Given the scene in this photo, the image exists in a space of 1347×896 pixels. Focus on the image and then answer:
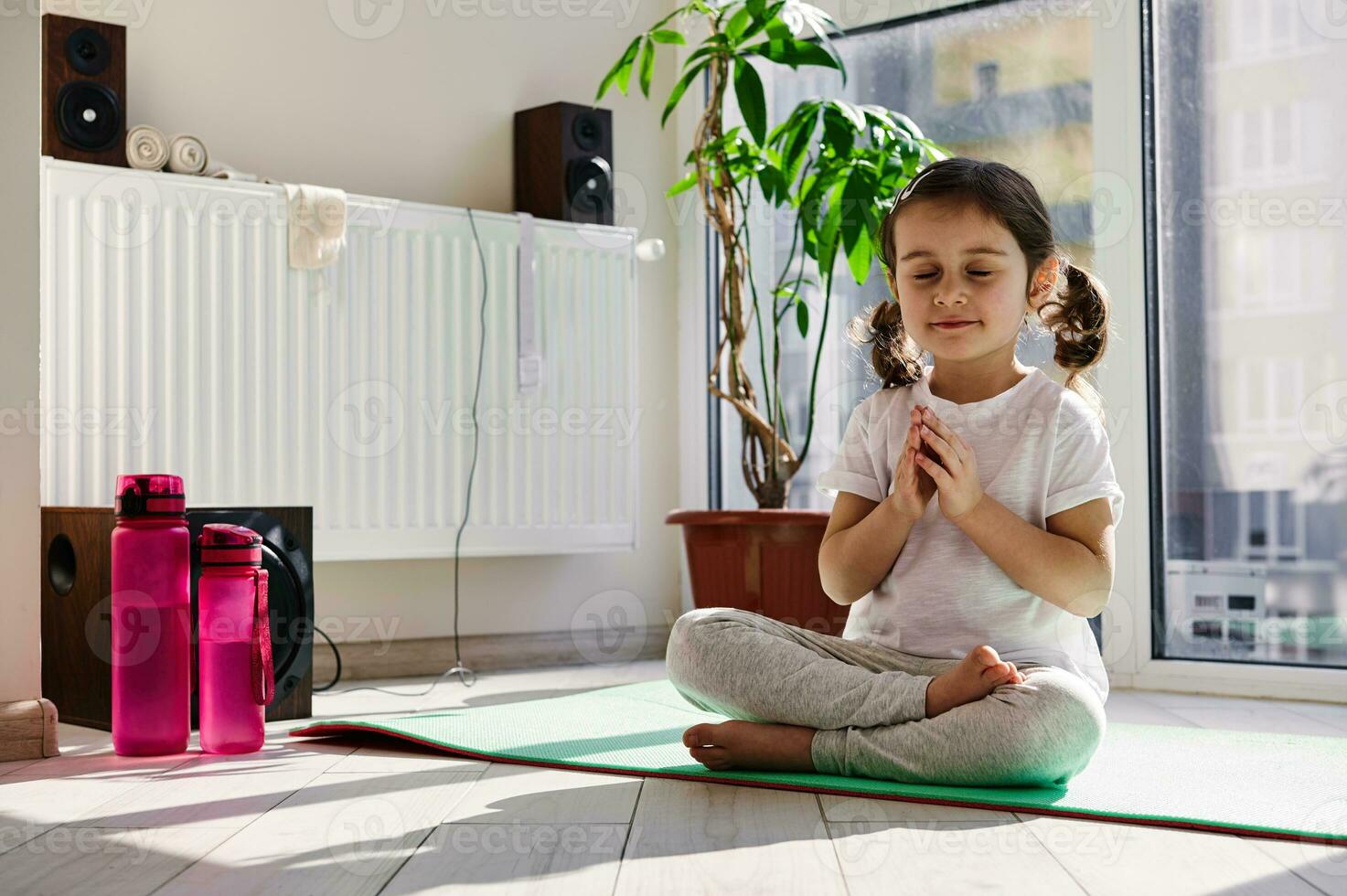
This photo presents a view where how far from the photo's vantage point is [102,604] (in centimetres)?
177

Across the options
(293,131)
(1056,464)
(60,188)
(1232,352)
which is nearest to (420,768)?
(1056,464)

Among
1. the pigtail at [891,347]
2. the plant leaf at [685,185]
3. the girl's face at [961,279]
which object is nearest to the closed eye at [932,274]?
the girl's face at [961,279]

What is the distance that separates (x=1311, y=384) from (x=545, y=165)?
1454 mm

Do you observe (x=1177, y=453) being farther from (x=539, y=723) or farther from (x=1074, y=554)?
(x=539, y=723)

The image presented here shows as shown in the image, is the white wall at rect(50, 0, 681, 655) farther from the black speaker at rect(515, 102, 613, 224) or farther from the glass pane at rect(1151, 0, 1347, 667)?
the glass pane at rect(1151, 0, 1347, 667)

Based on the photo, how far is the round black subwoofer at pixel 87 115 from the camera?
6.96 feet

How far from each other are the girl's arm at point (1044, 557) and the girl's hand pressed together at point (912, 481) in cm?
4

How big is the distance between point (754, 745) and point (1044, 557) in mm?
355

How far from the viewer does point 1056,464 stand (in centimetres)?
148

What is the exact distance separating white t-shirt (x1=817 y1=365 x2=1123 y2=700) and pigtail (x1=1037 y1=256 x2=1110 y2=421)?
0.25ft

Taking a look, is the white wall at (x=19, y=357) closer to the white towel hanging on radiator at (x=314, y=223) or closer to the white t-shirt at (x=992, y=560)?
the white towel hanging on radiator at (x=314, y=223)
